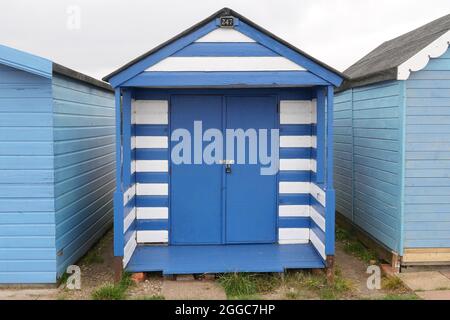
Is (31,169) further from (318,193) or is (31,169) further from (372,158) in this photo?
(372,158)

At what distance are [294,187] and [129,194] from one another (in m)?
2.47

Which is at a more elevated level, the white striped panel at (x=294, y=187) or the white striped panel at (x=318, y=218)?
the white striped panel at (x=294, y=187)

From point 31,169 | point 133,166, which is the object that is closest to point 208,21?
point 133,166

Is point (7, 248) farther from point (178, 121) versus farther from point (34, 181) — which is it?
point (178, 121)

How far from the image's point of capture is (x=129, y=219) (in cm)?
712

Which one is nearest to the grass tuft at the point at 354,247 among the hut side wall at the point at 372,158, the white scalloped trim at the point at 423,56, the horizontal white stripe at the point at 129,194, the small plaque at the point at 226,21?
the hut side wall at the point at 372,158

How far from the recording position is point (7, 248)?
6.36m

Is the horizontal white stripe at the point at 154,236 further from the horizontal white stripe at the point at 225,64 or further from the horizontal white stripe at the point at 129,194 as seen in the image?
A: the horizontal white stripe at the point at 225,64

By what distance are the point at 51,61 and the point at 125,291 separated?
298 cm

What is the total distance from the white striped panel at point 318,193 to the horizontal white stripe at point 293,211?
1.04 feet

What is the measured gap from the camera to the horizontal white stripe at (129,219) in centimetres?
677

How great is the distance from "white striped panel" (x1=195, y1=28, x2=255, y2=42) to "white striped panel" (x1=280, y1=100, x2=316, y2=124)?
1.40 metres

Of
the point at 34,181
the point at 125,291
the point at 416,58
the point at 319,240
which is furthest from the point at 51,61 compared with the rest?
the point at 416,58
